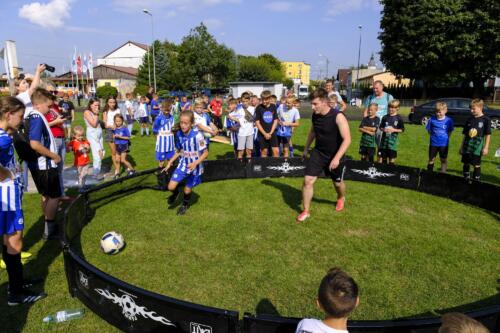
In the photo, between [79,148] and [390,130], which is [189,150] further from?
[390,130]

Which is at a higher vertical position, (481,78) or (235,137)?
(481,78)

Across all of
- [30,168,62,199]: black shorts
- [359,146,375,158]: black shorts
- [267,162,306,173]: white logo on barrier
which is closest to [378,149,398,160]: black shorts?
[359,146,375,158]: black shorts

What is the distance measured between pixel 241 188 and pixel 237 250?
3.28 meters

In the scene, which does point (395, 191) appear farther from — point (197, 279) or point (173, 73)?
point (173, 73)

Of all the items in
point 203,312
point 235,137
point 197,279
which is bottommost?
point 197,279

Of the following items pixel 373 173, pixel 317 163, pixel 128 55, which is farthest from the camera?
pixel 128 55

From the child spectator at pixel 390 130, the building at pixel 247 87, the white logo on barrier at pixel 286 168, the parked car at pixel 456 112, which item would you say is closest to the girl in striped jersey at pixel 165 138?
the white logo on barrier at pixel 286 168

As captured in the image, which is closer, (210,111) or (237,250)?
(237,250)

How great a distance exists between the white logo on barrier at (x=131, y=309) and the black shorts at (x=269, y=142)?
674cm

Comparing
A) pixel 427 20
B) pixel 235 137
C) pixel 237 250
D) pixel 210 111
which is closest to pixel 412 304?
pixel 237 250

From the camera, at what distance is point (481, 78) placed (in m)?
34.9

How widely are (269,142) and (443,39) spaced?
102 ft

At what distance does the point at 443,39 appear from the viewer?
107 ft

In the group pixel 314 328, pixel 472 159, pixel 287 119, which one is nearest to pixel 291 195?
pixel 287 119
